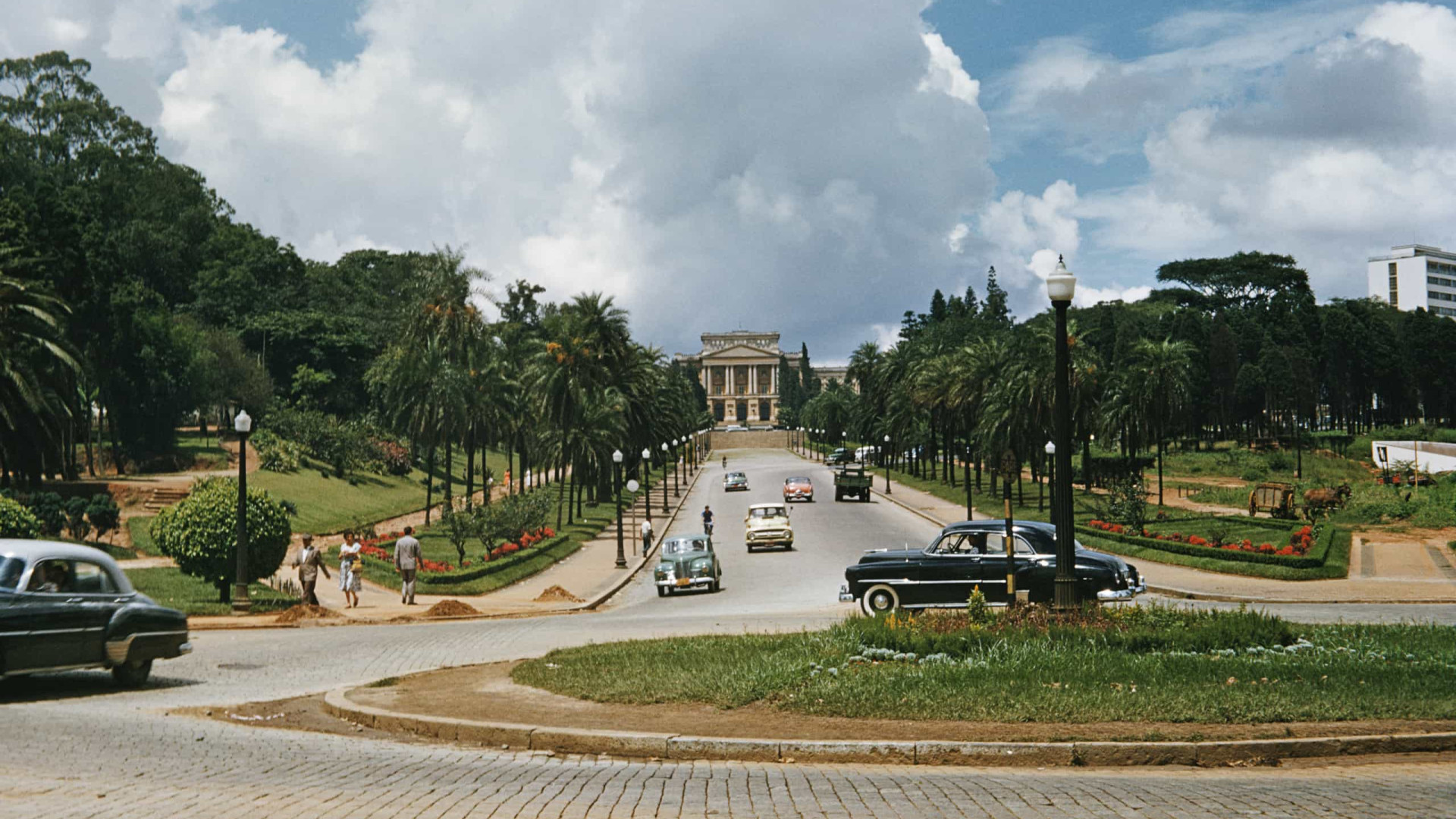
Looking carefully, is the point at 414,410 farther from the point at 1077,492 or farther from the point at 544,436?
the point at 1077,492

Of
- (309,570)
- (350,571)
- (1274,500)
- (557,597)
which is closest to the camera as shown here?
(309,570)

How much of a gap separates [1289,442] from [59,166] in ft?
323

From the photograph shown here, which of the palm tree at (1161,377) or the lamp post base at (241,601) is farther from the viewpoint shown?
the palm tree at (1161,377)

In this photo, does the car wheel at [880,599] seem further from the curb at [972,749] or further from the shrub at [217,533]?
the shrub at [217,533]

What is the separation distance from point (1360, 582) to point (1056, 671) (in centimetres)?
2058

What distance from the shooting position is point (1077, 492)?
63.3 m

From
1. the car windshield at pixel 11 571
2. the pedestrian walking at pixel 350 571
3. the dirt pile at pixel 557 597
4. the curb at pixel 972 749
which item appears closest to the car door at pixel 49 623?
the car windshield at pixel 11 571

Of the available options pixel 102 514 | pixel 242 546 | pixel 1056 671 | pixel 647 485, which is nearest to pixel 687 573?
pixel 242 546

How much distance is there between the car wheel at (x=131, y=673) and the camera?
13.5 meters

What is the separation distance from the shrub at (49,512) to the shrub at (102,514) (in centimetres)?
81

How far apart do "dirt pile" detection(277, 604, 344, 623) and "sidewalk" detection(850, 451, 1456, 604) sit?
61.4ft

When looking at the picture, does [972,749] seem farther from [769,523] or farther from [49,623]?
[769,523]

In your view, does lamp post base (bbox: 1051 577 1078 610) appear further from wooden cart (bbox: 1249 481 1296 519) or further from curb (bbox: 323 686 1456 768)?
wooden cart (bbox: 1249 481 1296 519)

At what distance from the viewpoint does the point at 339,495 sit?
5841cm
